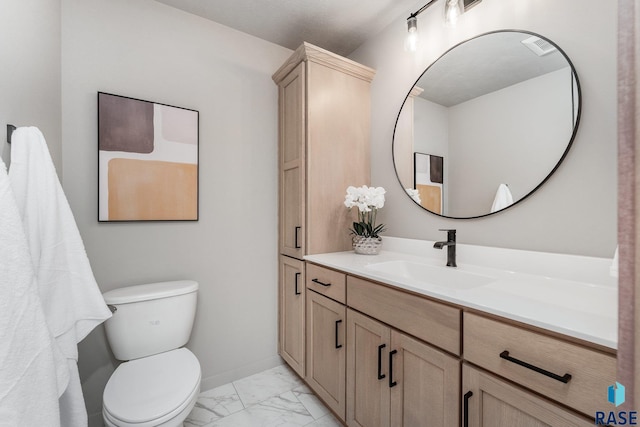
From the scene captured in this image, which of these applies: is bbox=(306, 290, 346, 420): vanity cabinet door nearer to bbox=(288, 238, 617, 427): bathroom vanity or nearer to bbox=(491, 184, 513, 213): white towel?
bbox=(288, 238, 617, 427): bathroom vanity

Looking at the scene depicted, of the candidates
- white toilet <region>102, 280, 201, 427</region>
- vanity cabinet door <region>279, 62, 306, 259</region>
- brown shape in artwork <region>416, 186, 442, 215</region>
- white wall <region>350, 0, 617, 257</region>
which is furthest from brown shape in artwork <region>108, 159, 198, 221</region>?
white wall <region>350, 0, 617, 257</region>

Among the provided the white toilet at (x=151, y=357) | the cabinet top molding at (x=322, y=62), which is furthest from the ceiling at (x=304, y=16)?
the white toilet at (x=151, y=357)

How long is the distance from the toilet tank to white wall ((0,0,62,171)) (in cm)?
76

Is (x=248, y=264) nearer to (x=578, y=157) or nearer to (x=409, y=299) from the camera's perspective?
(x=409, y=299)

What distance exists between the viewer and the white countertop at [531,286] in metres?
0.72

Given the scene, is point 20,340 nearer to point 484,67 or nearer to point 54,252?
point 54,252

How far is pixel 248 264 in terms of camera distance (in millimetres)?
2041

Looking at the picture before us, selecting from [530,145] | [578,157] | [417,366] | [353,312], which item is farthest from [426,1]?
Answer: [417,366]

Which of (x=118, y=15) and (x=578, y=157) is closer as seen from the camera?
(x=578, y=157)

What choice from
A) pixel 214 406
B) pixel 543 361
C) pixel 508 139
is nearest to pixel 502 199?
pixel 508 139

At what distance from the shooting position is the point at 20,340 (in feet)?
2.04

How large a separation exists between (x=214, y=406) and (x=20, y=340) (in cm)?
143

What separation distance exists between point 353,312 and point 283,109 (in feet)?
4.93

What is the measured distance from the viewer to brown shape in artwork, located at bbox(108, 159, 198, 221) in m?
1.58
